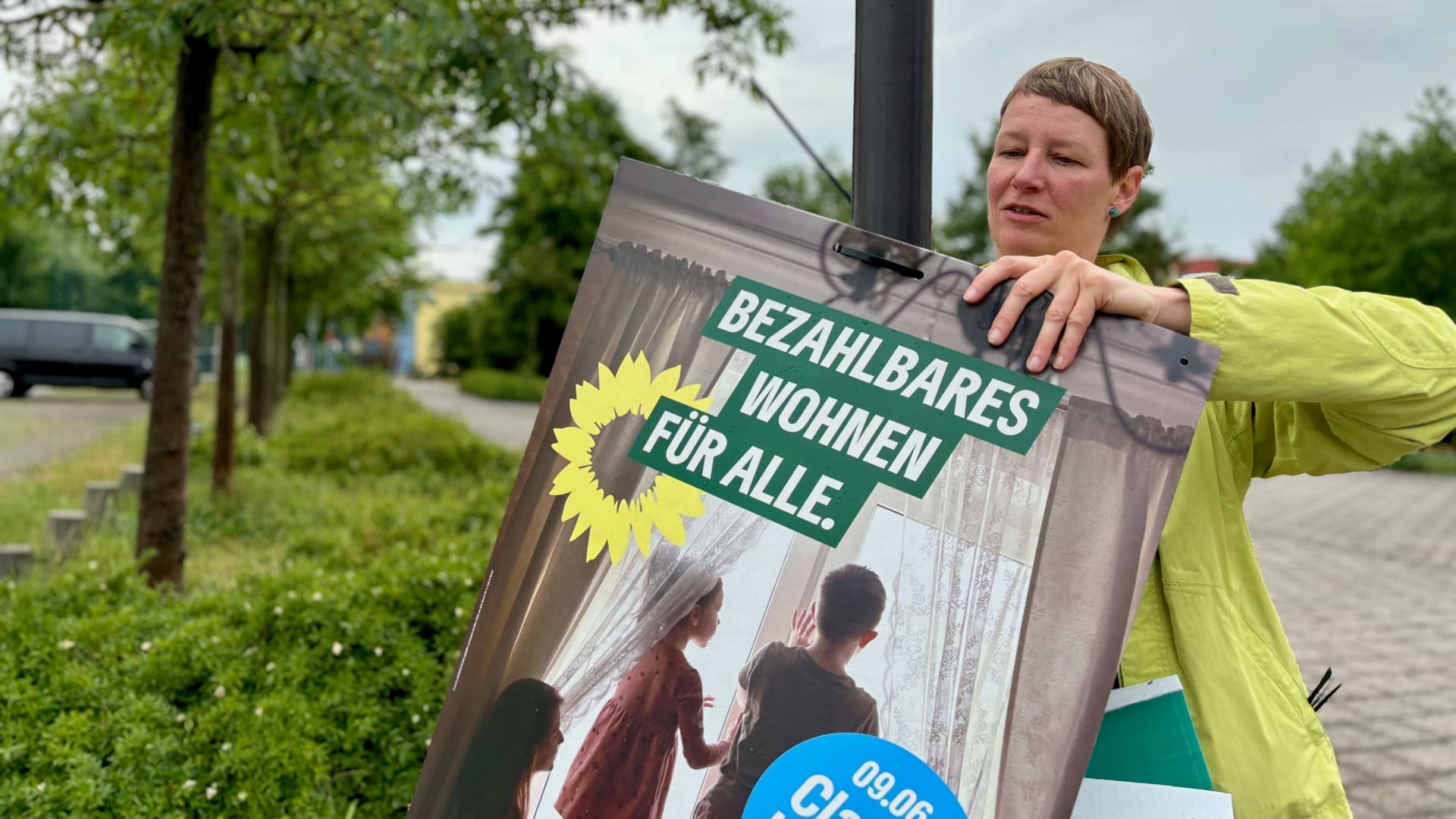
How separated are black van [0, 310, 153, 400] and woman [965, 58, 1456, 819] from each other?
25.8 m

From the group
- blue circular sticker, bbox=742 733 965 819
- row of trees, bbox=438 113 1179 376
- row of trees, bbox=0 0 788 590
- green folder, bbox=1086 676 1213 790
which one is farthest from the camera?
row of trees, bbox=438 113 1179 376

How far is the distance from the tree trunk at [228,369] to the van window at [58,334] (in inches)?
709

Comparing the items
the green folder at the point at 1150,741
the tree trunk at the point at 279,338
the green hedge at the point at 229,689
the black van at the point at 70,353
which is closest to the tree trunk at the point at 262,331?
the tree trunk at the point at 279,338

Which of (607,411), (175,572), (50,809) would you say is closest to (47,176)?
(175,572)

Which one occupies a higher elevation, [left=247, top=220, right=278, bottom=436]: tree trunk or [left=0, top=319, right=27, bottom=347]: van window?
[left=247, top=220, right=278, bottom=436]: tree trunk

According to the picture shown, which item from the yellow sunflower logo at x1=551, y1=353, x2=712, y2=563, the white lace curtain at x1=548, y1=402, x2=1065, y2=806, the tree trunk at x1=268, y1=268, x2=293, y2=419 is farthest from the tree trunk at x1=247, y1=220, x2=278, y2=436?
the white lace curtain at x1=548, y1=402, x2=1065, y2=806

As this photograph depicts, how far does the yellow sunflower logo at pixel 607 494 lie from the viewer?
1232 mm

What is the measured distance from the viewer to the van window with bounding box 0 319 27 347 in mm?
23566

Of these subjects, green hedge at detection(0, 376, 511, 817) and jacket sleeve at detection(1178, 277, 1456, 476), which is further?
green hedge at detection(0, 376, 511, 817)

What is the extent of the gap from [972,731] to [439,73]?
4209mm

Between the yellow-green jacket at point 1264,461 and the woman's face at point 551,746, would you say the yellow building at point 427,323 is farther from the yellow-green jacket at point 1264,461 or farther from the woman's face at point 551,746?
the yellow-green jacket at point 1264,461

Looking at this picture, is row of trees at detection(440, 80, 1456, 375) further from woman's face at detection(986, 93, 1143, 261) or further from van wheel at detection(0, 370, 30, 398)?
van wheel at detection(0, 370, 30, 398)

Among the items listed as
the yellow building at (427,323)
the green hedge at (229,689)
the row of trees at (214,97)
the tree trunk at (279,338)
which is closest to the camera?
the green hedge at (229,689)

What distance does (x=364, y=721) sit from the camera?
3.08m
